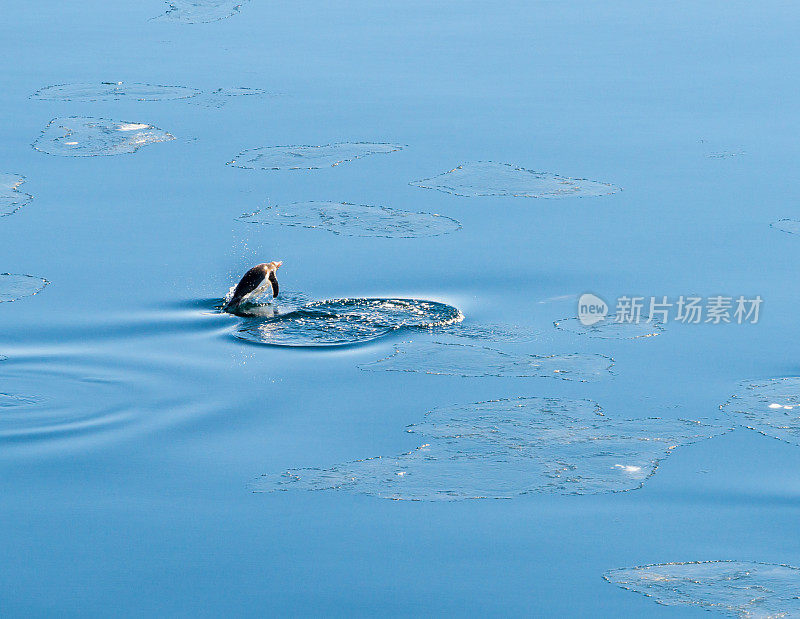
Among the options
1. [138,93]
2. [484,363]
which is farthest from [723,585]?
[138,93]

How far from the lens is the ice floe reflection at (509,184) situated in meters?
8.06

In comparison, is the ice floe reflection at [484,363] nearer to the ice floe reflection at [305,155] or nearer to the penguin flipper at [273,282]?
the penguin flipper at [273,282]

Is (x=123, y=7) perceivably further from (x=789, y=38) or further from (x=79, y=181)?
(x=789, y=38)

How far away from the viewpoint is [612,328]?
20.1 ft

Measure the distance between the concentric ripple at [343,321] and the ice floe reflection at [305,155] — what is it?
7.93ft

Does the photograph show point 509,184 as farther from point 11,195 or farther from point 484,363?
point 11,195

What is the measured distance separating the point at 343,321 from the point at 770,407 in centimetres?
212

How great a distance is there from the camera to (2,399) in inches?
208

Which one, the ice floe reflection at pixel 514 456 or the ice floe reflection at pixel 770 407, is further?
the ice floe reflection at pixel 770 407

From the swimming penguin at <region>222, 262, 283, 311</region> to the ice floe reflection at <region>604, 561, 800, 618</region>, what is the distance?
9.12 ft

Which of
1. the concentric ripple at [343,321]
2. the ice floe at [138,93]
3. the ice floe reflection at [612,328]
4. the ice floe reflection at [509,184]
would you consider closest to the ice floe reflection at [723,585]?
the ice floe reflection at [612,328]

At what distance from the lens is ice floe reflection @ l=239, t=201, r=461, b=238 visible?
24.2 feet

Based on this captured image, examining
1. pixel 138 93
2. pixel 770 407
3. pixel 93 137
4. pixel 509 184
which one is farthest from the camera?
pixel 138 93

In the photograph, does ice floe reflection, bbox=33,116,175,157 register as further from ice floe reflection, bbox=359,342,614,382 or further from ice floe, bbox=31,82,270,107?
ice floe reflection, bbox=359,342,614,382
